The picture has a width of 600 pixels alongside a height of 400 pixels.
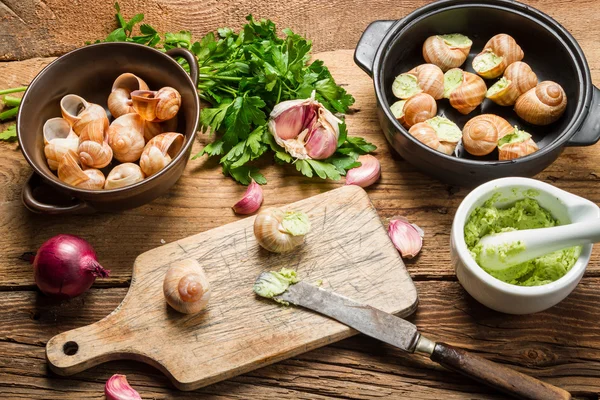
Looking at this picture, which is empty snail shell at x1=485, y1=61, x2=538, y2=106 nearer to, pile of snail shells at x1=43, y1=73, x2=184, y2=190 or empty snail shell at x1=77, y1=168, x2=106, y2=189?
pile of snail shells at x1=43, y1=73, x2=184, y2=190

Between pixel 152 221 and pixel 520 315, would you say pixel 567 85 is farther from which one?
pixel 152 221

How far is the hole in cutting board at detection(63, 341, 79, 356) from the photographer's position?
162 cm

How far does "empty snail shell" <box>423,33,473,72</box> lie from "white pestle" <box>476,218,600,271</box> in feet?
1.67

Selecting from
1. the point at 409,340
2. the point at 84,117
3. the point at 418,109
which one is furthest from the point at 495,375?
the point at 84,117

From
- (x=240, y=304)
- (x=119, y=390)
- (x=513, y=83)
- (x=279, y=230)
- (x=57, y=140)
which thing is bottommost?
(x=119, y=390)

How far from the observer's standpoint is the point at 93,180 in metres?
1.69

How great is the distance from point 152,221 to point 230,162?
24 cm

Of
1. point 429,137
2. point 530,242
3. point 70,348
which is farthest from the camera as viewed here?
point 429,137

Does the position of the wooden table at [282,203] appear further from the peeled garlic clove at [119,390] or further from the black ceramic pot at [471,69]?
the black ceramic pot at [471,69]

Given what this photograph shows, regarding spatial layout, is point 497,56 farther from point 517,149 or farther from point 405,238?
point 405,238

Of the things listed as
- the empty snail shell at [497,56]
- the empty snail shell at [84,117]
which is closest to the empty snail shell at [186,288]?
the empty snail shell at [84,117]

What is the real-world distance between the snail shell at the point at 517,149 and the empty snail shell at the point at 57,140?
1022mm

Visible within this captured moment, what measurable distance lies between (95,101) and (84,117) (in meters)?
0.12

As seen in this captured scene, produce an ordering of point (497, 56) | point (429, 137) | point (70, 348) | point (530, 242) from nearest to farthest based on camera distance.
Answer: point (530, 242), point (70, 348), point (429, 137), point (497, 56)
